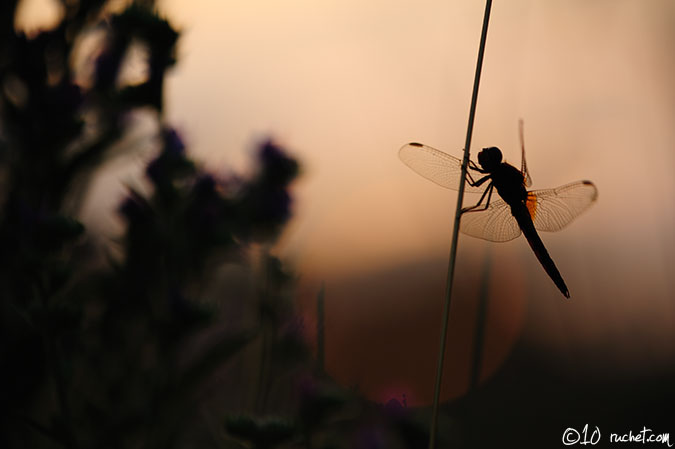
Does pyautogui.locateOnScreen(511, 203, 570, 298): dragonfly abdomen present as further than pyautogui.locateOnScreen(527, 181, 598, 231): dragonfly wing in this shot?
No

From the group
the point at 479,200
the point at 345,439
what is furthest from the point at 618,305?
the point at 345,439

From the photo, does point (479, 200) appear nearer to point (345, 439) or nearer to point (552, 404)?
point (345, 439)

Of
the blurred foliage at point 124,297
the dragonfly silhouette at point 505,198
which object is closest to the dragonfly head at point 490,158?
the dragonfly silhouette at point 505,198
